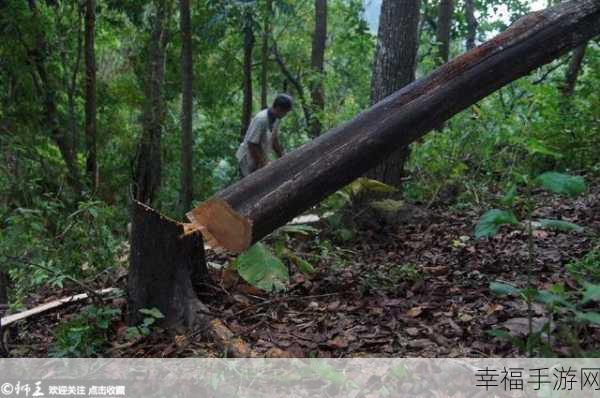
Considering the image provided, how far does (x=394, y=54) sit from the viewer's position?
6.43m

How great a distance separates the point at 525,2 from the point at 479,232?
14.8m

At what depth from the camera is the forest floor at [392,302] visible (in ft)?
11.4

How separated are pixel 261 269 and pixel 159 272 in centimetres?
71

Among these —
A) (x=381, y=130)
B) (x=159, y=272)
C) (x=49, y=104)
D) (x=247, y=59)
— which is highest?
(x=247, y=59)

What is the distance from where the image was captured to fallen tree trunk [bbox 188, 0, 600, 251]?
400 centimetres

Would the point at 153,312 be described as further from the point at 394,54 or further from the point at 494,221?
the point at 394,54

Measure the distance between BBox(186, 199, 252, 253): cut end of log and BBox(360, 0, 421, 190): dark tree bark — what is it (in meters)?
2.82

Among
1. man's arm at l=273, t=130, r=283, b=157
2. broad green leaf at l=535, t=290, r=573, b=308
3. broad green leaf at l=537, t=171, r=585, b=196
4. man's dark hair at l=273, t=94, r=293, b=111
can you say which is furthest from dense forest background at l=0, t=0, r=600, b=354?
man's arm at l=273, t=130, r=283, b=157

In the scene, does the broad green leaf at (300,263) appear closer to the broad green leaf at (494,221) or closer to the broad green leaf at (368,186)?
the broad green leaf at (368,186)

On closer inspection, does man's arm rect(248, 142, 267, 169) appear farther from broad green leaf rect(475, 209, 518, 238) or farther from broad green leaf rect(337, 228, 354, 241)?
broad green leaf rect(475, 209, 518, 238)

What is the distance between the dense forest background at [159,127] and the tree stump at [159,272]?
1.99ft

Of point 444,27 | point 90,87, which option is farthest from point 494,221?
point 444,27

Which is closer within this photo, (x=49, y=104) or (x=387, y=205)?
(x=387, y=205)

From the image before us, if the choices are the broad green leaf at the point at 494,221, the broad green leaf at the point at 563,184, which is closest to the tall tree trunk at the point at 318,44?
the broad green leaf at the point at 494,221
